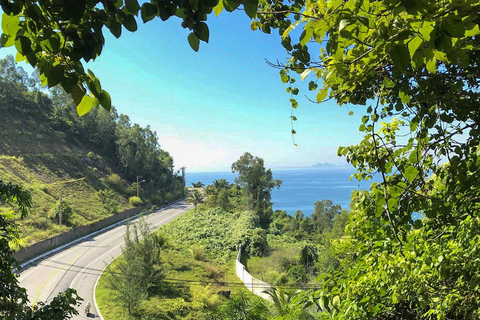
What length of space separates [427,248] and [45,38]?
2.24 metres

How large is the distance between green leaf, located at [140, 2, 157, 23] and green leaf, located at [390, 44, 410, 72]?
0.68 m

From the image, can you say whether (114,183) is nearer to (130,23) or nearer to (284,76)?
(284,76)

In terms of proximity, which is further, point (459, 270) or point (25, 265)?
point (25, 265)

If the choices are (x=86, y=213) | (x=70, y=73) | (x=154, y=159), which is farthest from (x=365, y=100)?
(x=154, y=159)

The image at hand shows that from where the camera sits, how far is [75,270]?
54.3 ft

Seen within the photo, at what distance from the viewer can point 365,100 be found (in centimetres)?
217

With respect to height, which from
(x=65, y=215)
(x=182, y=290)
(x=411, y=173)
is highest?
(x=411, y=173)

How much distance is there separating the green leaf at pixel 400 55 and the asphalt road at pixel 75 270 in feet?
48.1

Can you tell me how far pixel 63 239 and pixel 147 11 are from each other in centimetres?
2488

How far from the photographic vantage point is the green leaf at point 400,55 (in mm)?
775

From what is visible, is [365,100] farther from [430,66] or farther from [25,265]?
[25,265]

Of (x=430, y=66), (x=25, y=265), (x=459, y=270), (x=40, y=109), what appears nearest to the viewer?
(x=430, y=66)

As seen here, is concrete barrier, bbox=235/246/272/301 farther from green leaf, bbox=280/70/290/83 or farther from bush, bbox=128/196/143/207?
bush, bbox=128/196/143/207

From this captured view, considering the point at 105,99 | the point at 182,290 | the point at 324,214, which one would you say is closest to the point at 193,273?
the point at 182,290
